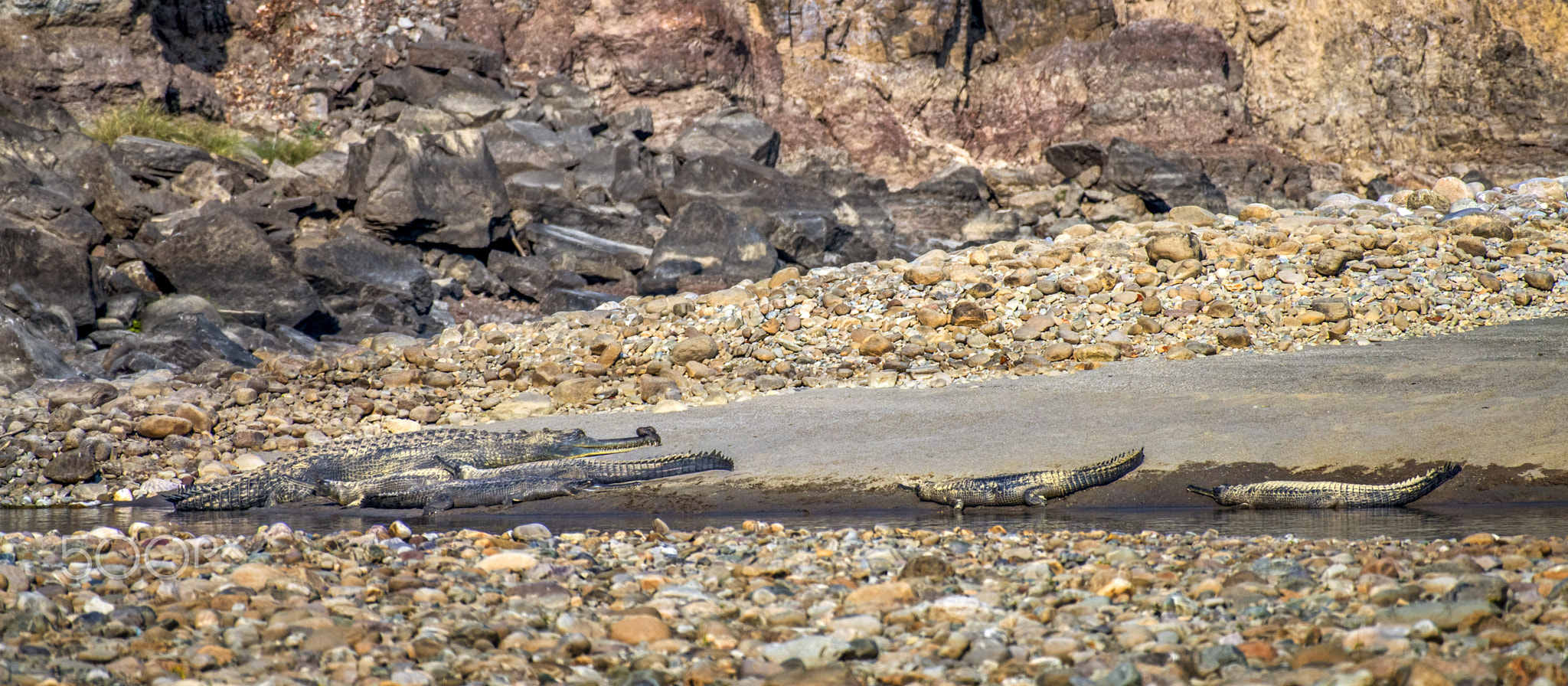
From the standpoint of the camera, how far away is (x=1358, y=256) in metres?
8.84

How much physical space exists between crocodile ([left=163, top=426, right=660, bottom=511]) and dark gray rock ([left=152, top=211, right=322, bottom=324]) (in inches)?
253

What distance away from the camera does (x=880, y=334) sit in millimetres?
8219

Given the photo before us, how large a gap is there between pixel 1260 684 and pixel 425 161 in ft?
47.5

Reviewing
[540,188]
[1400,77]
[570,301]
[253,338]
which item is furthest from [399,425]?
[1400,77]

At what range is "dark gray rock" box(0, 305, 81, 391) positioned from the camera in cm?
827

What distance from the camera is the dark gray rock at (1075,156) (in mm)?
21266

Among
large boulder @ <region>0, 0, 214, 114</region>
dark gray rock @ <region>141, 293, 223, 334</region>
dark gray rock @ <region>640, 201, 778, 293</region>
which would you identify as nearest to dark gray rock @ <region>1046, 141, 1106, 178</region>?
dark gray rock @ <region>640, 201, 778, 293</region>

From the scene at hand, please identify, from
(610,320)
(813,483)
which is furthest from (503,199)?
(813,483)

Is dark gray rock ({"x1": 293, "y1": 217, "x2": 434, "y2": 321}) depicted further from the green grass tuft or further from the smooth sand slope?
the smooth sand slope

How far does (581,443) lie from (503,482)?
0.74 meters

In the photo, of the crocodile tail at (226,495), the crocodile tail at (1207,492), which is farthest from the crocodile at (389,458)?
the crocodile tail at (1207,492)

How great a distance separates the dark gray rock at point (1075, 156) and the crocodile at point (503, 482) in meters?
16.9

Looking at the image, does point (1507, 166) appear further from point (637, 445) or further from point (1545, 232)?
point (637, 445)

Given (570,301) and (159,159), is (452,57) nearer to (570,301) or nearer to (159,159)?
(159,159)
